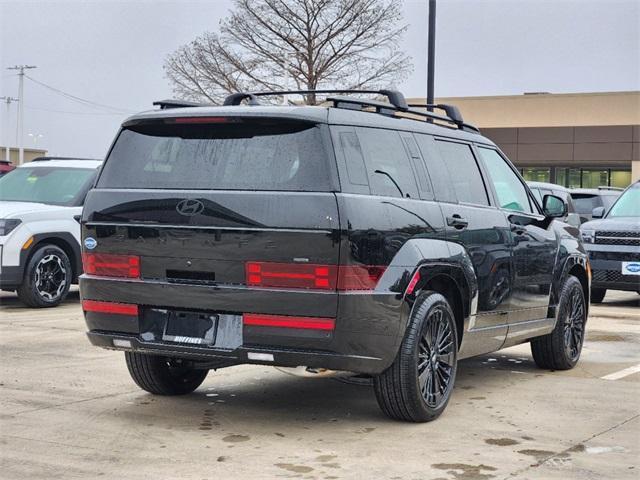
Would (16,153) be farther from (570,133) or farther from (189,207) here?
(189,207)

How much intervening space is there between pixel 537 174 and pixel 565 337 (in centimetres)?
4374

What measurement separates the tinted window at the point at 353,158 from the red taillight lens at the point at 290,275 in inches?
22.0

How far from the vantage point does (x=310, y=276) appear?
19.1ft

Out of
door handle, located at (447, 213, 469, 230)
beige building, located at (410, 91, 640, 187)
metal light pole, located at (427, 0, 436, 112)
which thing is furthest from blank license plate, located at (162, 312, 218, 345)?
beige building, located at (410, 91, 640, 187)

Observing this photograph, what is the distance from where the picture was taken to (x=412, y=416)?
6391 millimetres

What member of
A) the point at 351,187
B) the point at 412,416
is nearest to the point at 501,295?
the point at 412,416

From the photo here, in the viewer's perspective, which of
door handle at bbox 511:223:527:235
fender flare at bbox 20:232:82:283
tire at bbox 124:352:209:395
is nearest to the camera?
tire at bbox 124:352:209:395

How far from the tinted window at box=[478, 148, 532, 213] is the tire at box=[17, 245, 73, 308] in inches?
251

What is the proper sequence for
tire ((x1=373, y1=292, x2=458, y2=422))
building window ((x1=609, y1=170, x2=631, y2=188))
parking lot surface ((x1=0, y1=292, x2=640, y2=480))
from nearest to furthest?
parking lot surface ((x1=0, y1=292, x2=640, y2=480))
tire ((x1=373, y1=292, x2=458, y2=422))
building window ((x1=609, y1=170, x2=631, y2=188))

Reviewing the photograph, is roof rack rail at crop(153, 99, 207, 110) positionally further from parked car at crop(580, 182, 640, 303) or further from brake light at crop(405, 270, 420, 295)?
parked car at crop(580, 182, 640, 303)

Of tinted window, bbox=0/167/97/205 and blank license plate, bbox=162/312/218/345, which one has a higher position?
tinted window, bbox=0/167/97/205

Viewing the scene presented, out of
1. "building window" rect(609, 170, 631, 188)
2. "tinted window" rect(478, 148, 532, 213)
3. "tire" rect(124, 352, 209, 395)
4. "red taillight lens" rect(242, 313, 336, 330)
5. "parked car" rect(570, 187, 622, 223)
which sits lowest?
"tire" rect(124, 352, 209, 395)

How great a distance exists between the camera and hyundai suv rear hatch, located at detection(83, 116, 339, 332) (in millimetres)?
5832

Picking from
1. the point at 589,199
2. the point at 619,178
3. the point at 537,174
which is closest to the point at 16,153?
the point at 537,174
